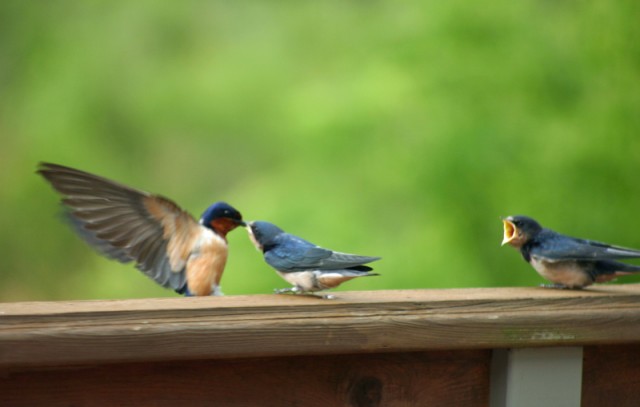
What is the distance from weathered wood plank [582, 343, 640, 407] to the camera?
134cm

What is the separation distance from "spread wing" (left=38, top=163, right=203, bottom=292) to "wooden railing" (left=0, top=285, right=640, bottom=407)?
43cm

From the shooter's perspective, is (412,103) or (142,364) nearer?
(142,364)

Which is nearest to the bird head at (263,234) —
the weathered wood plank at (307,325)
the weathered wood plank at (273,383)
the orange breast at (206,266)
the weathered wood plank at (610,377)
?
the orange breast at (206,266)

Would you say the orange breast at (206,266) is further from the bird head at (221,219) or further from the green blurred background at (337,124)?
the green blurred background at (337,124)

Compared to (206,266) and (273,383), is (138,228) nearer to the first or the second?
(206,266)

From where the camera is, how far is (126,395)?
1104 millimetres

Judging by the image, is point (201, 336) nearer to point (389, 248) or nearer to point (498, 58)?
point (389, 248)

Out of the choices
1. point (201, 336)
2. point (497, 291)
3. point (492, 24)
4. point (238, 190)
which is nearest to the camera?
point (201, 336)

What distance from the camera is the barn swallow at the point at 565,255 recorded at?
153 centimetres

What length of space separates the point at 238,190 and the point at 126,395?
405cm

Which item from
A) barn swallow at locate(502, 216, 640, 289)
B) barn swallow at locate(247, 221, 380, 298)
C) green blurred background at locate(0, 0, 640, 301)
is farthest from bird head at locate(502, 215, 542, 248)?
green blurred background at locate(0, 0, 640, 301)

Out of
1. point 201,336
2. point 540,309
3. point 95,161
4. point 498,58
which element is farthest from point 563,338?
point 95,161

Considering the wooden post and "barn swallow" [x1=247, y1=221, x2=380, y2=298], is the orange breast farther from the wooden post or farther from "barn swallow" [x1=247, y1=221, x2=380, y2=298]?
the wooden post

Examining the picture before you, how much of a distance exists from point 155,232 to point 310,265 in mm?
396
